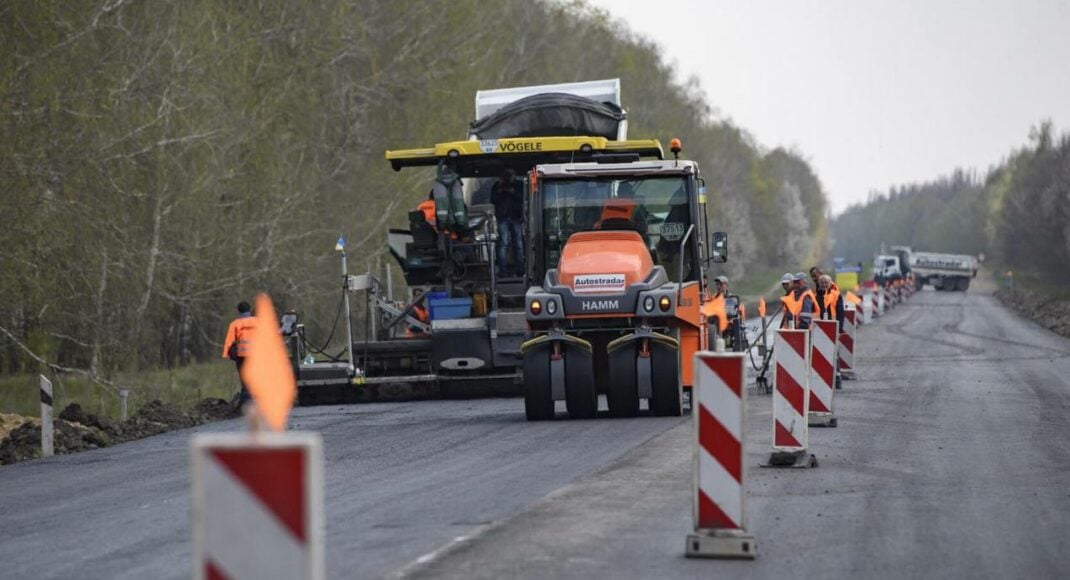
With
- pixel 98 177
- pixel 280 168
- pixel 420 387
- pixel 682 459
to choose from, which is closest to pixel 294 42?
pixel 280 168

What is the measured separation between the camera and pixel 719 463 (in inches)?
346

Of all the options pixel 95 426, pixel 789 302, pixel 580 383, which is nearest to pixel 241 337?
pixel 95 426

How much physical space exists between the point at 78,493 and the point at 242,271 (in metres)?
22.4

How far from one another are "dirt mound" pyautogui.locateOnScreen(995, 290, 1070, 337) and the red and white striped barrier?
43911 mm

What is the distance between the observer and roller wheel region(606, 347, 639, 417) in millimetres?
17969

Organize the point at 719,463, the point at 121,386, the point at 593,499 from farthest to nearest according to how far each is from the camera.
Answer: the point at 121,386, the point at 593,499, the point at 719,463

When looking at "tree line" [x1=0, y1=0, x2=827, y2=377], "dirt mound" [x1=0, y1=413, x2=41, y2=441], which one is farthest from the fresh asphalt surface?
"tree line" [x1=0, y1=0, x2=827, y2=377]

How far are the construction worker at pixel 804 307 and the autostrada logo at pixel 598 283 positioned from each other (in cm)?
578

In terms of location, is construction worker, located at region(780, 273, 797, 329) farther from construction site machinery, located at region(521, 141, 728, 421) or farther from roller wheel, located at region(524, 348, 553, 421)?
roller wheel, located at region(524, 348, 553, 421)

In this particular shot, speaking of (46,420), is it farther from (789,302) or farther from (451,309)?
(789,302)

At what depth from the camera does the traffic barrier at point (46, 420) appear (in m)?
17.6

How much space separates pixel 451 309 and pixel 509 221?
1.40m

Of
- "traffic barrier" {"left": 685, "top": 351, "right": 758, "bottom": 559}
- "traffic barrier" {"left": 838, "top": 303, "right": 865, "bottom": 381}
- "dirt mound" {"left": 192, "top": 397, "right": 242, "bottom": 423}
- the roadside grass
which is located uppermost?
"traffic barrier" {"left": 685, "top": 351, "right": 758, "bottom": 559}

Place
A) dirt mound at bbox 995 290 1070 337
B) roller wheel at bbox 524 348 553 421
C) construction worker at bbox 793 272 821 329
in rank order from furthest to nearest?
dirt mound at bbox 995 290 1070 337, construction worker at bbox 793 272 821 329, roller wheel at bbox 524 348 553 421
